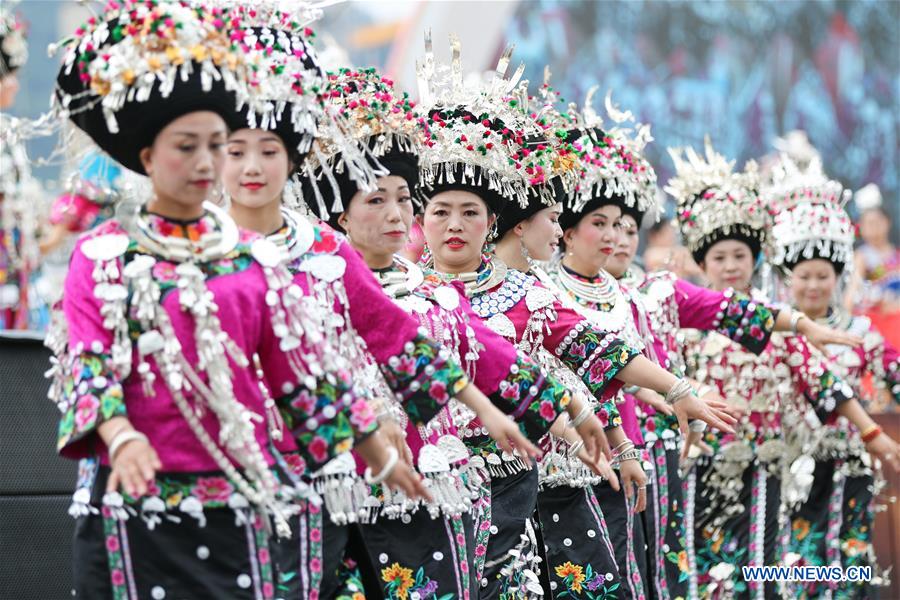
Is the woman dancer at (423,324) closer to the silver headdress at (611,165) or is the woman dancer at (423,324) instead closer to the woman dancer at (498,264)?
the woman dancer at (498,264)

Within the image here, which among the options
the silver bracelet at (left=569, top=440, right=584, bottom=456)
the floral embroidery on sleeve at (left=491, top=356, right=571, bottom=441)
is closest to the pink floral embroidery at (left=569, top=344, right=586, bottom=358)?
the silver bracelet at (left=569, top=440, right=584, bottom=456)

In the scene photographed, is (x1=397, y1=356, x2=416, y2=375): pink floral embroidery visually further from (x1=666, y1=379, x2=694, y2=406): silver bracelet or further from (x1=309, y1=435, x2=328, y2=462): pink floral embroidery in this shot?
(x1=666, y1=379, x2=694, y2=406): silver bracelet

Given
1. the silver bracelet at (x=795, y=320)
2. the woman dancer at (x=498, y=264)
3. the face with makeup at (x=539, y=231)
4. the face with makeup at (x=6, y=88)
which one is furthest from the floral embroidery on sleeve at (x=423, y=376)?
the face with makeup at (x=6, y=88)

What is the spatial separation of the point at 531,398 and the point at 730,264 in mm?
3398

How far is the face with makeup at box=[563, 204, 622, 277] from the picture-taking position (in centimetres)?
604

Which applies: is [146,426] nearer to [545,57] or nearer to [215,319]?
[215,319]

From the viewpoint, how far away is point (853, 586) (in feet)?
24.4

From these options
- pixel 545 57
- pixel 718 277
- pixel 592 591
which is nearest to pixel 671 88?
pixel 545 57

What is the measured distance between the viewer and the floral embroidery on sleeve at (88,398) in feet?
10.0

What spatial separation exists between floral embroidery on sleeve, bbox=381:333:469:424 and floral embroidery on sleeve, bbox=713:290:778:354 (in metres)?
2.98

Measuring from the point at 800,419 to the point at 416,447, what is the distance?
11.7 feet

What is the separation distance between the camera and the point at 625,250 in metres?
6.46

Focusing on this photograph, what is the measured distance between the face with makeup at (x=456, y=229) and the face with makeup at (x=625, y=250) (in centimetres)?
134

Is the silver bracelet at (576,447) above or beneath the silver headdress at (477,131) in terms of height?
beneath
